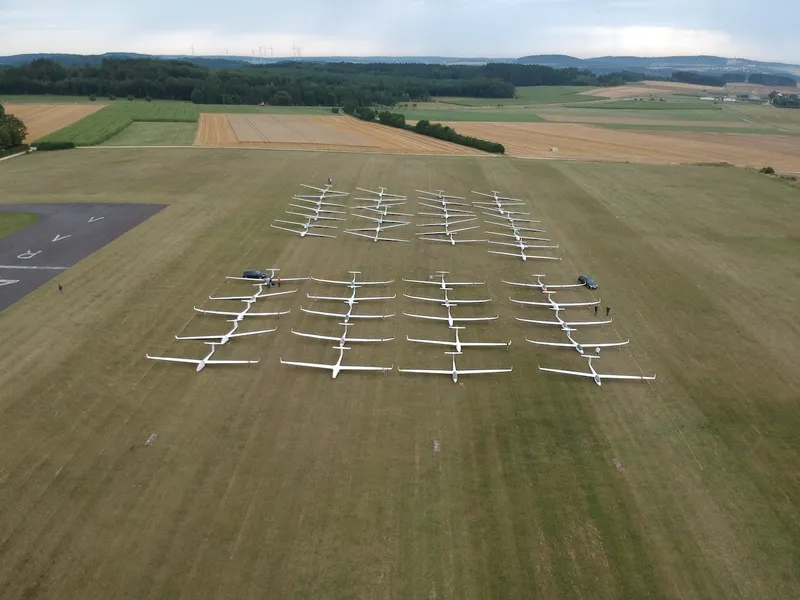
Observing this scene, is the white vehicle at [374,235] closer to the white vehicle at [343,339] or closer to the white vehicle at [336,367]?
the white vehicle at [343,339]

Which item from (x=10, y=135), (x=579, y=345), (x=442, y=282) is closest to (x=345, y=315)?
(x=442, y=282)

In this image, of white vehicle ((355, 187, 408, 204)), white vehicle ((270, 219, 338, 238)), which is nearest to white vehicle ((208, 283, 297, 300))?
white vehicle ((270, 219, 338, 238))

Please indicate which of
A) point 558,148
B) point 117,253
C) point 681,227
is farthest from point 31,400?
point 558,148

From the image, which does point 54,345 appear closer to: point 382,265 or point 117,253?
point 117,253

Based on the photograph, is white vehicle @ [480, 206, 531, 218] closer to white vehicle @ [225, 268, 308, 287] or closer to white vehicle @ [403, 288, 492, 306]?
white vehicle @ [403, 288, 492, 306]

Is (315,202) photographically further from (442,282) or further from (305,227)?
(442,282)
